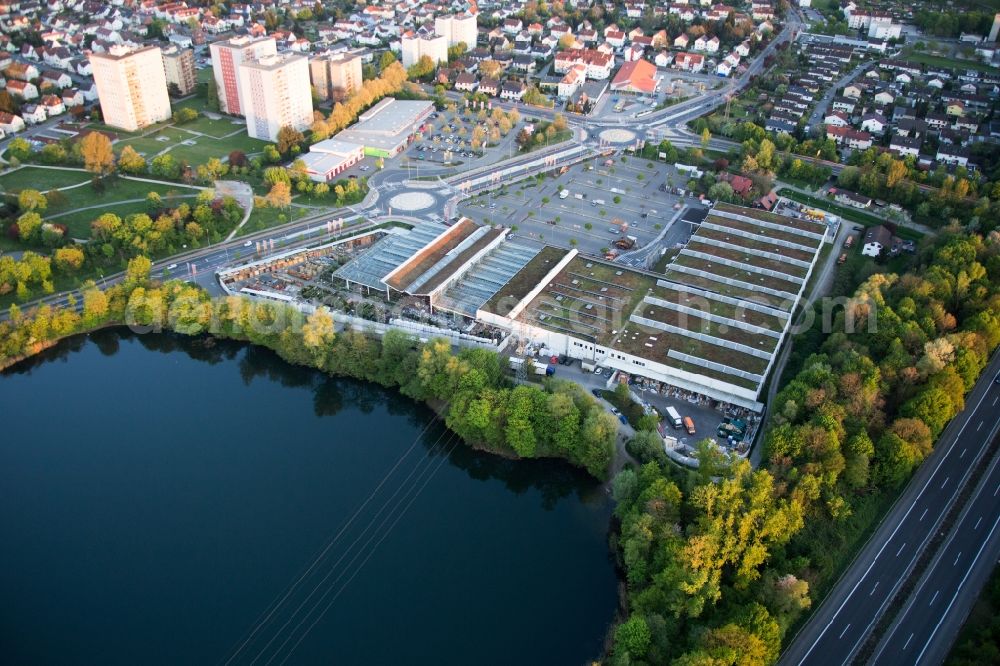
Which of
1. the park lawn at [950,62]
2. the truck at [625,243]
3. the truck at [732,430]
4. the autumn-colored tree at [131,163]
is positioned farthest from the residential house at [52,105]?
the park lawn at [950,62]

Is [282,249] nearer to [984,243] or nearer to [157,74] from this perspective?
[157,74]

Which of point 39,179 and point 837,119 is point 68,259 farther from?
point 837,119

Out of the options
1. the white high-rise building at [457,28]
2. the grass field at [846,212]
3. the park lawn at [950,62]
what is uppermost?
the white high-rise building at [457,28]

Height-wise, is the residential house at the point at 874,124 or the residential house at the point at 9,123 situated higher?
the residential house at the point at 874,124

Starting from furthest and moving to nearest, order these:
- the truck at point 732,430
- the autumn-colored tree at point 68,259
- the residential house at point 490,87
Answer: the residential house at point 490,87, the autumn-colored tree at point 68,259, the truck at point 732,430

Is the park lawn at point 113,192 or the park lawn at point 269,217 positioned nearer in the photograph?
the park lawn at point 269,217

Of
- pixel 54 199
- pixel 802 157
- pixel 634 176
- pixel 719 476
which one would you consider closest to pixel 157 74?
pixel 54 199

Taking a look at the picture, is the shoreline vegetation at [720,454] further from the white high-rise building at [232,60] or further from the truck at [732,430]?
the white high-rise building at [232,60]
